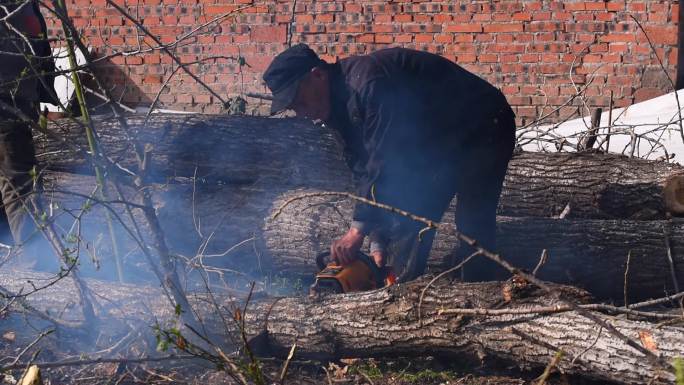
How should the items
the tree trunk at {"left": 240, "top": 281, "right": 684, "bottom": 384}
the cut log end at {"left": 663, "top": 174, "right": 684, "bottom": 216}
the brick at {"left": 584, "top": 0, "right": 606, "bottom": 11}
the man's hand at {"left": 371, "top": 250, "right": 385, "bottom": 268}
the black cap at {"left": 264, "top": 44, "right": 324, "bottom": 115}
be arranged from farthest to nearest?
the brick at {"left": 584, "top": 0, "right": 606, "bottom": 11} → the cut log end at {"left": 663, "top": 174, "right": 684, "bottom": 216} → the man's hand at {"left": 371, "top": 250, "right": 385, "bottom": 268} → the black cap at {"left": 264, "top": 44, "right": 324, "bottom": 115} → the tree trunk at {"left": 240, "top": 281, "right": 684, "bottom": 384}

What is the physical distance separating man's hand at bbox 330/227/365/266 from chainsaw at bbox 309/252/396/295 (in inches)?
1.3

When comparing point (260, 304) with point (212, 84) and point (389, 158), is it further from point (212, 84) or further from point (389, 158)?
point (212, 84)

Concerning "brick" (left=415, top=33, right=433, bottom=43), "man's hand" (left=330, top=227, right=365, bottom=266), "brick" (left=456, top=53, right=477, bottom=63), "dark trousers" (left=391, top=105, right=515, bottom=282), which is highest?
"brick" (left=415, top=33, right=433, bottom=43)

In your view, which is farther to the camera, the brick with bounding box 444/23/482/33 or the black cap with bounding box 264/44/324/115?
the brick with bounding box 444/23/482/33

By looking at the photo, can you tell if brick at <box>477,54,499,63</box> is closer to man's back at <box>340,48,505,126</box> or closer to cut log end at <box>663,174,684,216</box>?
cut log end at <box>663,174,684,216</box>

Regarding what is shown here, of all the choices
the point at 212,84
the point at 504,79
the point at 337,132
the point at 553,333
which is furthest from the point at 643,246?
the point at 212,84

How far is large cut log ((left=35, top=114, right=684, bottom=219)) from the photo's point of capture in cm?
573

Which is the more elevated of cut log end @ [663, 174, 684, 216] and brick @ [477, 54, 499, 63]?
brick @ [477, 54, 499, 63]

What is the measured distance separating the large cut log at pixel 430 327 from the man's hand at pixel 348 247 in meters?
0.38

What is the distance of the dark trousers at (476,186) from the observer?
4.64m

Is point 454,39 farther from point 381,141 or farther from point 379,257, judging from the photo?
point 381,141

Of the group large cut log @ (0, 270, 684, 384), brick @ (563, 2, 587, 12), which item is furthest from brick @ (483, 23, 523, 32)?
large cut log @ (0, 270, 684, 384)

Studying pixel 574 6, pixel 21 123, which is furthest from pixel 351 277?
pixel 574 6

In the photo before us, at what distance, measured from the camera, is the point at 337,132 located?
4.60 metres
